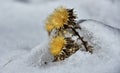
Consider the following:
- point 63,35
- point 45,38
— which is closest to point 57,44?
point 63,35

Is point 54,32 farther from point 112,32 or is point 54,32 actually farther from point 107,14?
point 107,14

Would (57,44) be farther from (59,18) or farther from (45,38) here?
(45,38)

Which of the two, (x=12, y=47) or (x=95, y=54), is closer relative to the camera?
(x=95, y=54)

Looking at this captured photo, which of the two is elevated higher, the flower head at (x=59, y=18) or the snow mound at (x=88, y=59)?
the flower head at (x=59, y=18)

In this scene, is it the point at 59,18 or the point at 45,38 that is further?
the point at 45,38

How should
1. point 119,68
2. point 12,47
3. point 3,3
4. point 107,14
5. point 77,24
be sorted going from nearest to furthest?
point 119,68 → point 77,24 → point 12,47 → point 107,14 → point 3,3

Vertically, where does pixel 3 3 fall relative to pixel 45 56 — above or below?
above

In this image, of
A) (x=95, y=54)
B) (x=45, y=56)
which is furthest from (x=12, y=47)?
(x=95, y=54)
